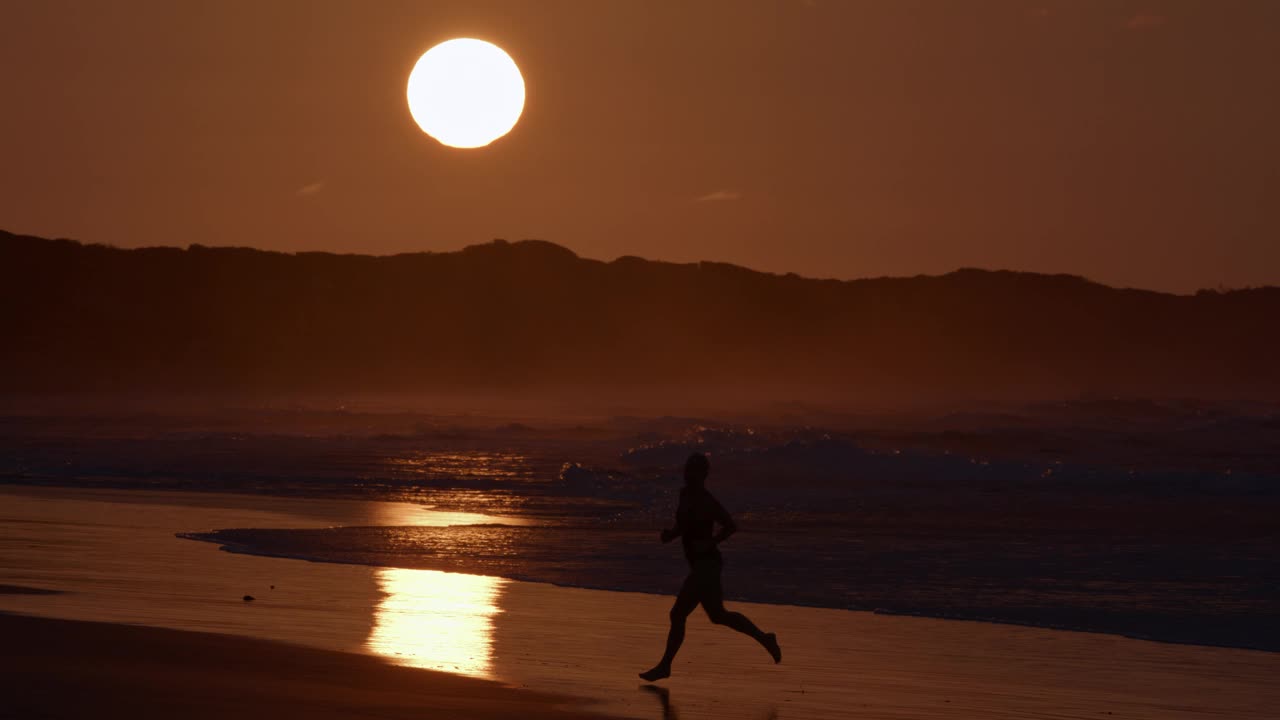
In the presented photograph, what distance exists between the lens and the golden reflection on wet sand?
1174 centimetres

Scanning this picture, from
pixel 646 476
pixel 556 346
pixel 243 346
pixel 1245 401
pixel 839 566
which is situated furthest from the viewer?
pixel 556 346

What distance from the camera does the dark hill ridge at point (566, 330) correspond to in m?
135

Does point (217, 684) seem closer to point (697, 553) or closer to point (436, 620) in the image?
point (697, 553)

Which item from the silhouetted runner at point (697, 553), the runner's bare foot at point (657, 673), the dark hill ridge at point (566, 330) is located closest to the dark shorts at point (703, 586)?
the silhouetted runner at point (697, 553)

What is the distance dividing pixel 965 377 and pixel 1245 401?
47.7m

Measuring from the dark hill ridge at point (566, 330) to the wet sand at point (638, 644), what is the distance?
340 feet

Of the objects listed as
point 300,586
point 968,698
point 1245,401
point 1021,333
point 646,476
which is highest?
point 1021,333

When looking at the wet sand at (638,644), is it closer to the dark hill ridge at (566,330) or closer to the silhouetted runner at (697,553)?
the silhouetted runner at (697,553)

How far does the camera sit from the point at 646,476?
35.1m

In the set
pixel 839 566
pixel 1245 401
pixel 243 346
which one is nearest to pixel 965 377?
pixel 1245 401

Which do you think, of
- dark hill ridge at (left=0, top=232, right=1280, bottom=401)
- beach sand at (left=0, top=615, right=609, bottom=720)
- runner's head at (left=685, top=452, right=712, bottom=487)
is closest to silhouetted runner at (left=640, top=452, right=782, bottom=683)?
runner's head at (left=685, top=452, right=712, bottom=487)

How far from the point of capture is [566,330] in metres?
164

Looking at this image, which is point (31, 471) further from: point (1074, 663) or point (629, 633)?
point (1074, 663)

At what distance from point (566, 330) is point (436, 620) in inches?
5922
